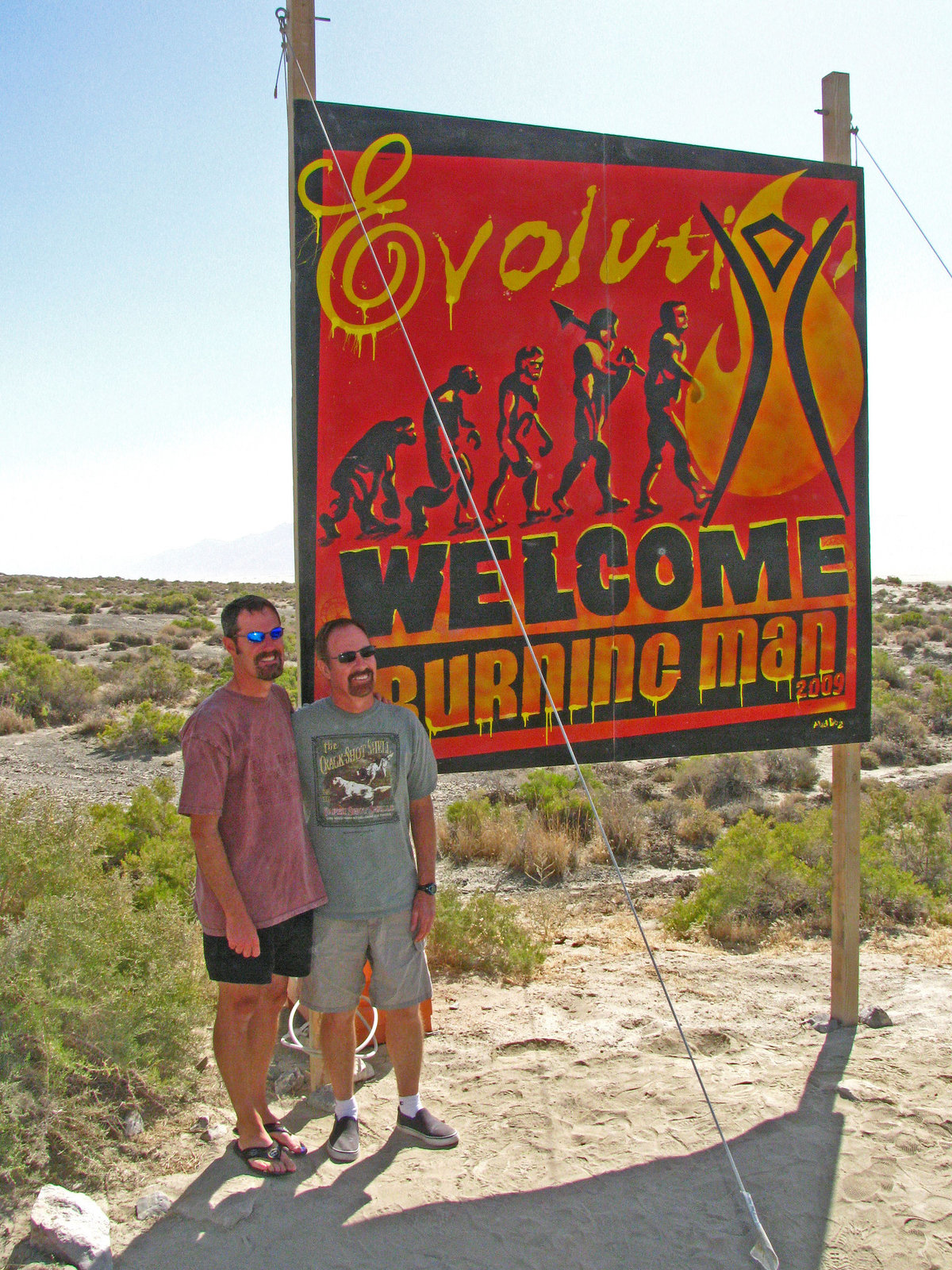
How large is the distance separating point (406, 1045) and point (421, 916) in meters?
0.47

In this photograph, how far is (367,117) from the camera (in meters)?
3.67

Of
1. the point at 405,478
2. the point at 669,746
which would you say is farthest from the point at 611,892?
the point at 405,478

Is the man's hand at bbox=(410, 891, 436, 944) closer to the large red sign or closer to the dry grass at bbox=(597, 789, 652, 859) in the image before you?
the large red sign

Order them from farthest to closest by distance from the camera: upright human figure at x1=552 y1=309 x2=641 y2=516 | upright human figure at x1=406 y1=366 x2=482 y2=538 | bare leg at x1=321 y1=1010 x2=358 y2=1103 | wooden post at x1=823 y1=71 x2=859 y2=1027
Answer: wooden post at x1=823 y1=71 x2=859 y2=1027 → upright human figure at x1=552 y1=309 x2=641 y2=516 → upright human figure at x1=406 y1=366 x2=482 y2=538 → bare leg at x1=321 y1=1010 x2=358 y2=1103

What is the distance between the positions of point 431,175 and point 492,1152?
379 centimetres

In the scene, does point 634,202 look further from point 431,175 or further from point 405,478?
point 405,478

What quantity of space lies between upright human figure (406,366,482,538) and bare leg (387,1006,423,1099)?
1.86 meters

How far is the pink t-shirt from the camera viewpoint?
9.27 ft

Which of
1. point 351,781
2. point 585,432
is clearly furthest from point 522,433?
point 351,781

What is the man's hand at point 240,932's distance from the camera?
2.81 m

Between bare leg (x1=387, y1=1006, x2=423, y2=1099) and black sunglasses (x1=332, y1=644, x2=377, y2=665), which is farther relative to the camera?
bare leg (x1=387, y1=1006, x2=423, y2=1099)

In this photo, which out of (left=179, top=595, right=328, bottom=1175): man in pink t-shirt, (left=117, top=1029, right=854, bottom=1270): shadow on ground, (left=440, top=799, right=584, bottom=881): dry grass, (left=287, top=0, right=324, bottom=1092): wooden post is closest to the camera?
(left=117, top=1029, right=854, bottom=1270): shadow on ground

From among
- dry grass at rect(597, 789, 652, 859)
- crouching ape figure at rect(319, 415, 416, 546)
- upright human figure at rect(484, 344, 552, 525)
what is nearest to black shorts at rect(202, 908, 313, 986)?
crouching ape figure at rect(319, 415, 416, 546)

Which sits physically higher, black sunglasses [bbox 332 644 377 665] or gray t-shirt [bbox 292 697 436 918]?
black sunglasses [bbox 332 644 377 665]
